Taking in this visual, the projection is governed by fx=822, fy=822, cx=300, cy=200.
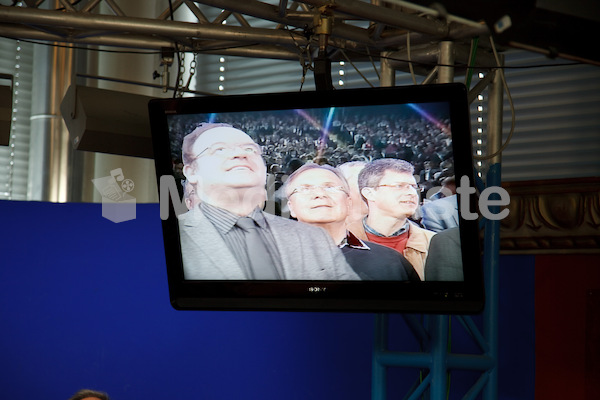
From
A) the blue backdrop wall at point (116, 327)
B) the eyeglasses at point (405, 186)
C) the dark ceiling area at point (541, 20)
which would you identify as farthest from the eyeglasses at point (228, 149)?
the dark ceiling area at point (541, 20)

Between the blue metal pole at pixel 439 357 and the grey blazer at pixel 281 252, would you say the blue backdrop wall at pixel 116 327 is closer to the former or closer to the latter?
the blue metal pole at pixel 439 357

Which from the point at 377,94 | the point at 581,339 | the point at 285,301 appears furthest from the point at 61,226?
the point at 581,339

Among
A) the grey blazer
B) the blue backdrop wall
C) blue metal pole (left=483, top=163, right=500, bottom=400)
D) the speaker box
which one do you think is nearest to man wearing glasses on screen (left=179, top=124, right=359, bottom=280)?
the grey blazer

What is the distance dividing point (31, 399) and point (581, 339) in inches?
106

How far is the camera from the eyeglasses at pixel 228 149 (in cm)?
301

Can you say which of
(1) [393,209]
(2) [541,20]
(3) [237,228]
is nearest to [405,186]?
(1) [393,209]

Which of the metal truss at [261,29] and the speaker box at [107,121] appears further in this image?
the speaker box at [107,121]

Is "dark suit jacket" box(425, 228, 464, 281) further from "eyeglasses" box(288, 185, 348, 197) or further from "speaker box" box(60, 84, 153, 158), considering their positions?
"speaker box" box(60, 84, 153, 158)

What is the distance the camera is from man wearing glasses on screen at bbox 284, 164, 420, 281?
2926mm

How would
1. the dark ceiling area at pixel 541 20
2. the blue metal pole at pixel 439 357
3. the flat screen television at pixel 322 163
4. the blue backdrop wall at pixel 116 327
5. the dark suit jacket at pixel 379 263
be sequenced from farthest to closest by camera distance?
the blue backdrop wall at pixel 116 327
the blue metal pole at pixel 439 357
the dark suit jacket at pixel 379 263
the flat screen television at pixel 322 163
the dark ceiling area at pixel 541 20

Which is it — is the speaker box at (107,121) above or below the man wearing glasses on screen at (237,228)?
above

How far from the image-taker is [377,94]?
9.30 feet

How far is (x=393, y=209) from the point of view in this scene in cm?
289

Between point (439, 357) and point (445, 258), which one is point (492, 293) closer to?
point (439, 357)
